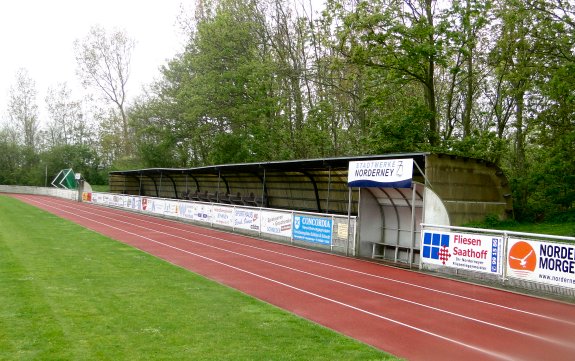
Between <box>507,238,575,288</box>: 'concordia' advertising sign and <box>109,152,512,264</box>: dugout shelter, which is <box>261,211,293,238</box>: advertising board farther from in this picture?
<box>507,238,575,288</box>: 'concordia' advertising sign

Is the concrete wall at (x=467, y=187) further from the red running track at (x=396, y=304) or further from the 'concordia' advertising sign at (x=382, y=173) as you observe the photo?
the red running track at (x=396, y=304)

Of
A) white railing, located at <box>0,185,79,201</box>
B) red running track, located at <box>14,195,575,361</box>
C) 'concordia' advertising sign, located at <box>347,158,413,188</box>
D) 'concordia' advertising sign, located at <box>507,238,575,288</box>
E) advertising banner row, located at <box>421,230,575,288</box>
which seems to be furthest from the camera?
white railing, located at <box>0,185,79,201</box>

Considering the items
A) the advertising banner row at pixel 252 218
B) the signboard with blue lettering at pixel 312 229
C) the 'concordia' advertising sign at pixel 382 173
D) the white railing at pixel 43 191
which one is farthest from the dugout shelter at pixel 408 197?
the white railing at pixel 43 191

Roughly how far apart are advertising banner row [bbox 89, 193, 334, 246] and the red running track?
51.2 inches

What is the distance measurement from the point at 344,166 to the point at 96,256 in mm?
10682

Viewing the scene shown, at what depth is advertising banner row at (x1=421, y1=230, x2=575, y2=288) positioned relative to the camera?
40.5ft

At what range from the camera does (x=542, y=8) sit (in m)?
20.1

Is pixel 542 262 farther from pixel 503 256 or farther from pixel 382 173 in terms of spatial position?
pixel 382 173

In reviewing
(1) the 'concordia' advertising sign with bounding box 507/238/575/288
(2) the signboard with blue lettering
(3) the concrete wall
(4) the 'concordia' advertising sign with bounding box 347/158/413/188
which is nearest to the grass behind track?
(1) the 'concordia' advertising sign with bounding box 507/238/575/288

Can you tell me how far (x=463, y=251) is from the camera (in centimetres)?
1499

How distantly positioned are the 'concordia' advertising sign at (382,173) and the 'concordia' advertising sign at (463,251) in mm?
1899

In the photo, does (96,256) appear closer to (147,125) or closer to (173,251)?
(173,251)

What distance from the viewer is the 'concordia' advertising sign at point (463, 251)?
46.1ft

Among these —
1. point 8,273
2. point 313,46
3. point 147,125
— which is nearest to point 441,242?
point 8,273
